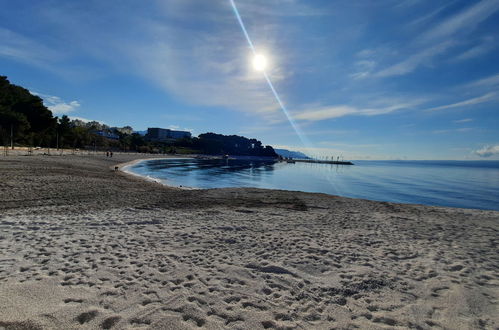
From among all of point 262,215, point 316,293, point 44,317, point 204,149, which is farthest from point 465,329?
point 204,149

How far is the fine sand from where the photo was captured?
3863 mm

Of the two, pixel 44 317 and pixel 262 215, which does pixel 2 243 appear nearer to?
pixel 44 317

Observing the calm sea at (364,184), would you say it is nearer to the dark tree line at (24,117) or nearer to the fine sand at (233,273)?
the fine sand at (233,273)

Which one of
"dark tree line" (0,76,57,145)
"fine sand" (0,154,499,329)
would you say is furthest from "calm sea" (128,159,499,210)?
"dark tree line" (0,76,57,145)

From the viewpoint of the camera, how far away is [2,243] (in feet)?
20.1

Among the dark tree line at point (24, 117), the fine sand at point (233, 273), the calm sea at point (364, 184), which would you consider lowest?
the calm sea at point (364, 184)

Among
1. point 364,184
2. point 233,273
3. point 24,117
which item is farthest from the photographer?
point 24,117

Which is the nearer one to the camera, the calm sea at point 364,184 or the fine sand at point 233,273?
the fine sand at point 233,273

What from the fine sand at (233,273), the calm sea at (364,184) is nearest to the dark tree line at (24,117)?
the calm sea at (364,184)

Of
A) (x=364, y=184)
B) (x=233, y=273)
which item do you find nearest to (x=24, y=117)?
(x=233, y=273)

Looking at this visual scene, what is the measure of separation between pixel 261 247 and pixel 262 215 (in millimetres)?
4301

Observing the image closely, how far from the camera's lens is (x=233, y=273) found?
5.35 meters

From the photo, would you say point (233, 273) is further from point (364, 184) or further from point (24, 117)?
point (24, 117)

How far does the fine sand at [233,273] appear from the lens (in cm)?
386
